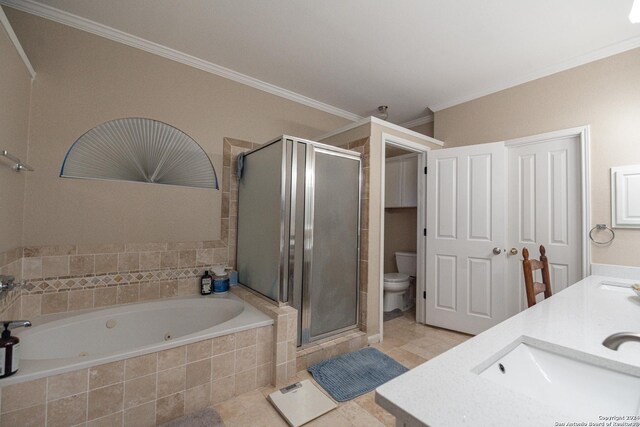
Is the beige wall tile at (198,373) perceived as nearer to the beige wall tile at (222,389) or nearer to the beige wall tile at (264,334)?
the beige wall tile at (222,389)

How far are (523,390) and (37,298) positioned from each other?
2.70 metres

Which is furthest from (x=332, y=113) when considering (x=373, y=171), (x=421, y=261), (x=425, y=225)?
(x=421, y=261)

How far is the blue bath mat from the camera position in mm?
1782

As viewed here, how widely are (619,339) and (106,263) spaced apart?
277 centimetres

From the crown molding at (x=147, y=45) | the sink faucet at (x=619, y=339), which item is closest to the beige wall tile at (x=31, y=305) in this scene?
the crown molding at (x=147, y=45)

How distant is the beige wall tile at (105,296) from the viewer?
1966 mm

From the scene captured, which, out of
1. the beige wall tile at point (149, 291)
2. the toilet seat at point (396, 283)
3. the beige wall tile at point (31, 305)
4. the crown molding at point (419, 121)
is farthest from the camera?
the crown molding at point (419, 121)

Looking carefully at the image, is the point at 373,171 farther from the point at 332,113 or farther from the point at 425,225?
the point at 332,113

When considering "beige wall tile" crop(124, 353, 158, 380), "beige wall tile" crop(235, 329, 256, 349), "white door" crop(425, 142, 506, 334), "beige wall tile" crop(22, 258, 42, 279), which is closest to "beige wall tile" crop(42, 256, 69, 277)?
"beige wall tile" crop(22, 258, 42, 279)

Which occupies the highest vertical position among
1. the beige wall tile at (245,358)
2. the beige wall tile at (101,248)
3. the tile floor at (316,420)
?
the beige wall tile at (101,248)

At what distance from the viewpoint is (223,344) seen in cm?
166

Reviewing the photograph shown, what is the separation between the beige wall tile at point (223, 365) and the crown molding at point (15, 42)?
2.17m

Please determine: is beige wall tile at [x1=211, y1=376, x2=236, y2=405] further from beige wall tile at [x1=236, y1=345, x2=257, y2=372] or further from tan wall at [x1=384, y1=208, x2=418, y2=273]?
tan wall at [x1=384, y1=208, x2=418, y2=273]

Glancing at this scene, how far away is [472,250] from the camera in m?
2.66
